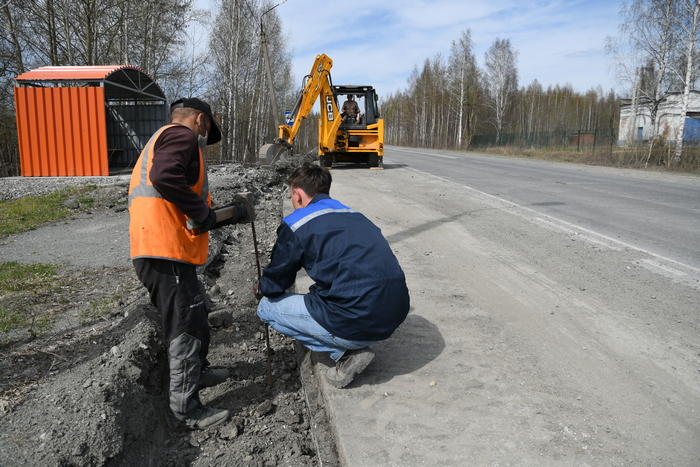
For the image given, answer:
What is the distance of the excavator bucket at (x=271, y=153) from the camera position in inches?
557

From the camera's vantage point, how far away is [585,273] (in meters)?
5.39

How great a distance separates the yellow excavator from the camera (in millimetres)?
15211

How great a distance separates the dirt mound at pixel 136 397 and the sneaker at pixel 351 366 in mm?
218

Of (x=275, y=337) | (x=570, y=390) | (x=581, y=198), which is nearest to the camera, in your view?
(x=570, y=390)

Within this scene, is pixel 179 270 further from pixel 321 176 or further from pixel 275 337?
pixel 275 337

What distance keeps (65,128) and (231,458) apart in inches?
528

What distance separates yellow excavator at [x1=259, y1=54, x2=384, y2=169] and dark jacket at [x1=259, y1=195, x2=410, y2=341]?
37.9ft

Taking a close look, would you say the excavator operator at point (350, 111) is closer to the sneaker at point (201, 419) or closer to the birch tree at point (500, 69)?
the sneaker at point (201, 419)

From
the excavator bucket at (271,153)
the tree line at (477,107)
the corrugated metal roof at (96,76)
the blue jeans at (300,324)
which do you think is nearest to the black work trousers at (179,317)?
the blue jeans at (300,324)

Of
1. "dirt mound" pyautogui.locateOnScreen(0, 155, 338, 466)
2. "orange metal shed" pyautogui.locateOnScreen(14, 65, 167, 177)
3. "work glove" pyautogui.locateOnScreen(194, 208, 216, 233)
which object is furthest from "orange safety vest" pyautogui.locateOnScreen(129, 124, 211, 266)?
"orange metal shed" pyautogui.locateOnScreen(14, 65, 167, 177)

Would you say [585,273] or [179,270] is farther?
[585,273]

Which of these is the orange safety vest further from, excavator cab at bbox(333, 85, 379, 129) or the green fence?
the green fence

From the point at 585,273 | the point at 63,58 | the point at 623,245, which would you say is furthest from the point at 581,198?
the point at 63,58

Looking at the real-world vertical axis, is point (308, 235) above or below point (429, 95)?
below
